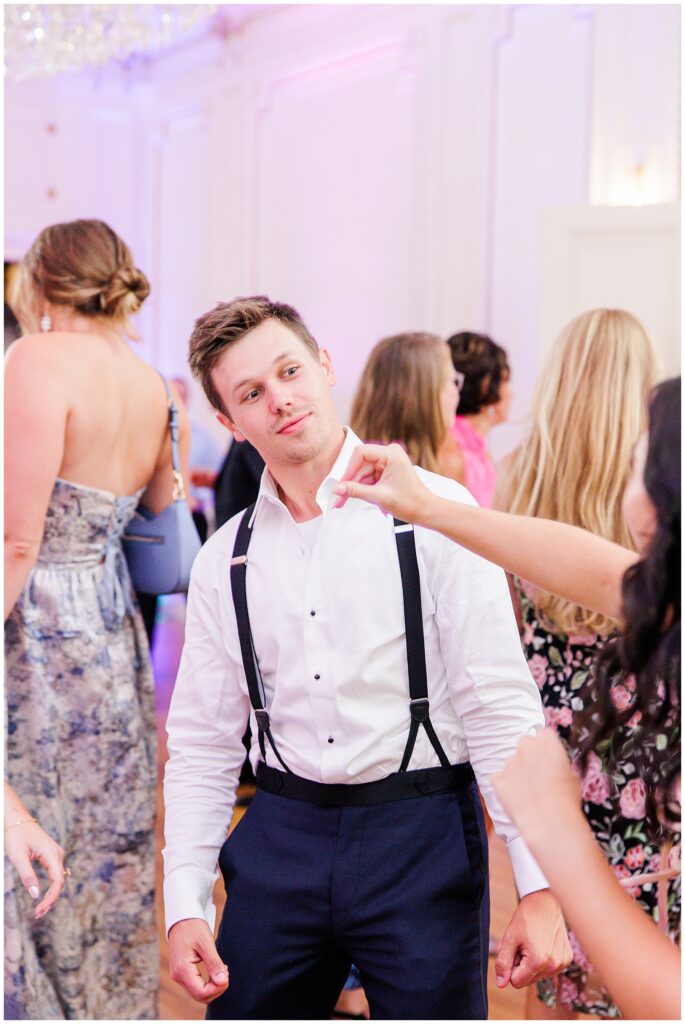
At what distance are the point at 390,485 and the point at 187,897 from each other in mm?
748

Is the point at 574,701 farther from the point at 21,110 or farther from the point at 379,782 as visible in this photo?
the point at 21,110

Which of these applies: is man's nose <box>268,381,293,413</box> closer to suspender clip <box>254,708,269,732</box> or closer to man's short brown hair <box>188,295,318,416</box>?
man's short brown hair <box>188,295,318,416</box>

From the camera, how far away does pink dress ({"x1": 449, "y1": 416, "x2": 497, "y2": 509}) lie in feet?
11.7

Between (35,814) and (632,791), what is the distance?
4.16 ft

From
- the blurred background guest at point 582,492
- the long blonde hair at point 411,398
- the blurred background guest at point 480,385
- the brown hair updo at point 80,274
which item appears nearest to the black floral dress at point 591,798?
the blurred background guest at point 582,492

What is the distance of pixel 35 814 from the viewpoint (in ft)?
7.72

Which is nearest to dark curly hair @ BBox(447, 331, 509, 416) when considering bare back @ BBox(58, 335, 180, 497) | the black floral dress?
the black floral dress

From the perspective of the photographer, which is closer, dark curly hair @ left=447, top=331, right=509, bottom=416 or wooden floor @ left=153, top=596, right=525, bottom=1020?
wooden floor @ left=153, top=596, right=525, bottom=1020

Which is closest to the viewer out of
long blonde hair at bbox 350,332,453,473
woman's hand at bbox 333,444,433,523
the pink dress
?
woman's hand at bbox 333,444,433,523

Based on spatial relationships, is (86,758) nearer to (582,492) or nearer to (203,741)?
(203,741)

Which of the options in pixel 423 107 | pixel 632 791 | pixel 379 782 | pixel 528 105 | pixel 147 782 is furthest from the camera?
pixel 423 107

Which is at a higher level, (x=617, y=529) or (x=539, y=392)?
(x=539, y=392)

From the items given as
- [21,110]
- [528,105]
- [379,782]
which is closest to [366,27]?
[528,105]

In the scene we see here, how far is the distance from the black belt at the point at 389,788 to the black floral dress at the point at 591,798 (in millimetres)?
633
